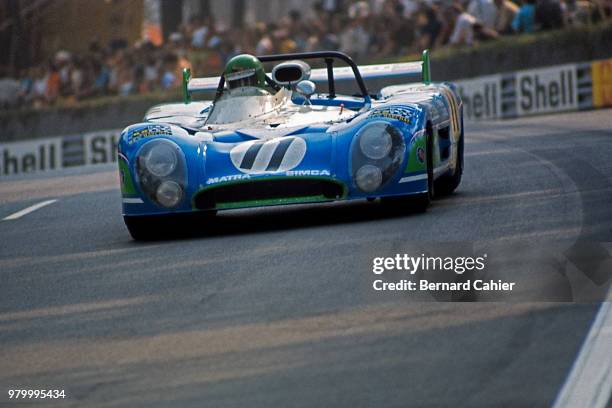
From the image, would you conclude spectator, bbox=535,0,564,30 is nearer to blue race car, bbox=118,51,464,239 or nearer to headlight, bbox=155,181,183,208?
blue race car, bbox=118,51,464,239

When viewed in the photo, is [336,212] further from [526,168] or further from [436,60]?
[436,60]

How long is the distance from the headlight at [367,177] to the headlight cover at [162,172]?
1.00 metres

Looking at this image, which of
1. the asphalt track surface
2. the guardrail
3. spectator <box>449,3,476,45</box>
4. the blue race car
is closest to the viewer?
the asphalt track surface

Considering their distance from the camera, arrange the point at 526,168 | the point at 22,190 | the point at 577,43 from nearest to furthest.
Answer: the point at 526,168 < the point at 22,190 < the point at 577,43

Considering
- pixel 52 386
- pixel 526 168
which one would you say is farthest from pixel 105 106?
pixel 52 386

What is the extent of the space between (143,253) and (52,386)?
3.24 m

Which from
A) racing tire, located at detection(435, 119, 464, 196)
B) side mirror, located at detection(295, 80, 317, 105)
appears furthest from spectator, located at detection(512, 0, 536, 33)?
side mirror, located at detection(295, 80, 317, 105)

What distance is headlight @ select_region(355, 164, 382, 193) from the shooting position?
8.32 m

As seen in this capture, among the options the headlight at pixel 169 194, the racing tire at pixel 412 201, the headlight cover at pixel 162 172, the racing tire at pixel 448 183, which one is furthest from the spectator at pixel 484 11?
the headlight at pixel 169 194

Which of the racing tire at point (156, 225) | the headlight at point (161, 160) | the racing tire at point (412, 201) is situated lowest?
the racing tire at point (156, 225)

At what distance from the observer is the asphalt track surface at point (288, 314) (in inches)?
178

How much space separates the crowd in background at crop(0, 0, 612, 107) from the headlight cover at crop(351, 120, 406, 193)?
14.4 metres

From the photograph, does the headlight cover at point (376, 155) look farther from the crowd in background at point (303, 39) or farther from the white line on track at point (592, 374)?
the crowd in background at point (303, 39)

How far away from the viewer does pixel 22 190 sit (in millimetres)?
14555
